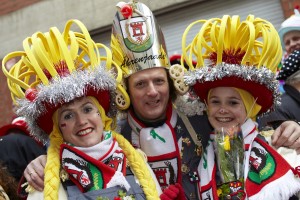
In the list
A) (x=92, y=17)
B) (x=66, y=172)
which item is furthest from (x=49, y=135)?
(x=92, y=17)

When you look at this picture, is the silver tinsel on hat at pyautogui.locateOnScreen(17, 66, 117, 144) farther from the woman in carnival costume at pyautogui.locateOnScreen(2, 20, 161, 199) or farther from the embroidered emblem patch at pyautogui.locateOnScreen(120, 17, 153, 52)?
the embroidered emblem patch at pyautogui.locateOnScreen(120, 17, 153, 52)

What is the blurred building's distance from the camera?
6.11 m

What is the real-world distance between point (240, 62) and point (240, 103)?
25 centimetres

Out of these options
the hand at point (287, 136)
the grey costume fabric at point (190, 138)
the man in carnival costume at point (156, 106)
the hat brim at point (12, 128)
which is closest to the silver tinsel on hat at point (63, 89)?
the man in carnival costume at point (156, 106)

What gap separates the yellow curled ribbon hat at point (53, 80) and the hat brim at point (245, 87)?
1.80ft

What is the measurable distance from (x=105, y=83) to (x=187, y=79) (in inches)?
21.6

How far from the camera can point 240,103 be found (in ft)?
9.30

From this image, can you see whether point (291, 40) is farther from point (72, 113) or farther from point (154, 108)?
point (72, 113)

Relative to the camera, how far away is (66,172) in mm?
2637

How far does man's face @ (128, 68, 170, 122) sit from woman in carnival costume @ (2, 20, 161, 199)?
0.26 m

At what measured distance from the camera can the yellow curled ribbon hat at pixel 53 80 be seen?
262 centimetres

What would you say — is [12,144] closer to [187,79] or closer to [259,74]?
[187,79]

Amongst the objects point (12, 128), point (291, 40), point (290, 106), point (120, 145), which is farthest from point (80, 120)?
point (291, 40)

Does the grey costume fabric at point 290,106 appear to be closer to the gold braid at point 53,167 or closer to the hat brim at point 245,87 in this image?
the hat brim at point 245,87
